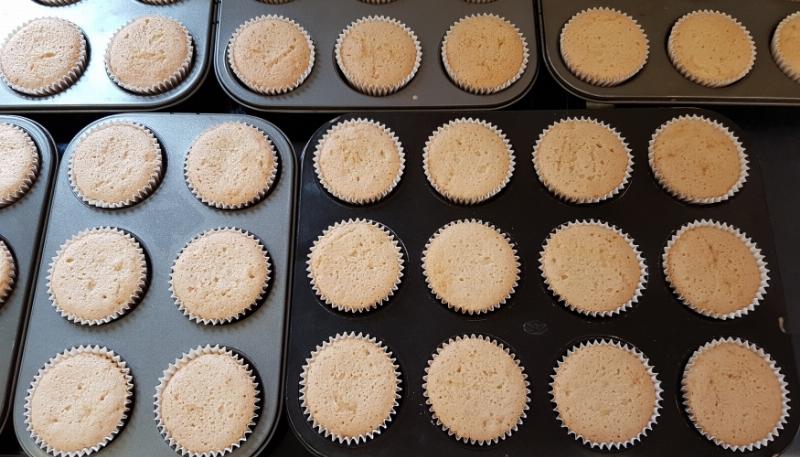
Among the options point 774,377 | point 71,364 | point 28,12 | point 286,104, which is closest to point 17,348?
point 71,364

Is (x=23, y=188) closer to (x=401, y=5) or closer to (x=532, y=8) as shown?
(x=401, y=5)

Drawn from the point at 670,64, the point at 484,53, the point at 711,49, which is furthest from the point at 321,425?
the point at 711,49

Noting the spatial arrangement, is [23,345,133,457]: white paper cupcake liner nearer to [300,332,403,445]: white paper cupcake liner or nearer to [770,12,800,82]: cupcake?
[300,332,403,445]: white paper cupcake liner

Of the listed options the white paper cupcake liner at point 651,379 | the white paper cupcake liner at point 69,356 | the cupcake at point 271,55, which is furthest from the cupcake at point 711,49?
the white paper cupcake liner at point 69,356

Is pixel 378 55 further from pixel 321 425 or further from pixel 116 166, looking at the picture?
pixel 321 425

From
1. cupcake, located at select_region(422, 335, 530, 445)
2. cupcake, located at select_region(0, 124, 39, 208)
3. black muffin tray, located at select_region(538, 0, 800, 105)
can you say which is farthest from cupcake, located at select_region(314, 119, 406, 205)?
cupcake, located at select_region(0, 124, 39, 208)
